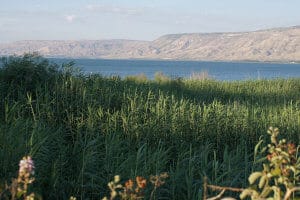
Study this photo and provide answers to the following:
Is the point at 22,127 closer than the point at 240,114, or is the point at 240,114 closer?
the point at 22,127

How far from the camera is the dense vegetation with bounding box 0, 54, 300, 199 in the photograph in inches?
226

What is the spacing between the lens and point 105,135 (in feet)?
25.8

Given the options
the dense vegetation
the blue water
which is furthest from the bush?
the blue water

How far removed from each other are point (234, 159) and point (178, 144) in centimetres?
145

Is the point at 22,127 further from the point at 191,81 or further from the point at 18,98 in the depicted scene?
the point at 191,81

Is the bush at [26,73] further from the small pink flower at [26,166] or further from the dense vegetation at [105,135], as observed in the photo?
the small pink flower at [26,166]

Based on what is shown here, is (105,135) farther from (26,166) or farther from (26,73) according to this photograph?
(26,166)

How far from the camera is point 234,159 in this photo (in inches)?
260

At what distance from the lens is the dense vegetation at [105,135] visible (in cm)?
574

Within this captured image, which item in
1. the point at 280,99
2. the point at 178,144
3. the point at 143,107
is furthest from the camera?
the point at 280,99

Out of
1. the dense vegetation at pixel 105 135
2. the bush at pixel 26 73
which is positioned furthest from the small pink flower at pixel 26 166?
the bush at pixel 26 73

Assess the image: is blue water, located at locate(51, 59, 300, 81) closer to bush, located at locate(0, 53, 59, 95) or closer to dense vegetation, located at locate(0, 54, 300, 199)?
bush, located at locate(0, 53, 59, 95)

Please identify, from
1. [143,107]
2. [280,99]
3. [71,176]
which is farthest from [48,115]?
[280,99]

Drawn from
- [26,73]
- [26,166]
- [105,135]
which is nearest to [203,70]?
[26,73]
